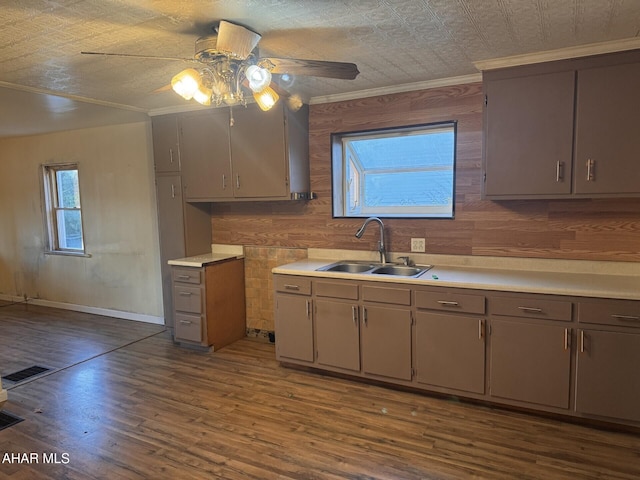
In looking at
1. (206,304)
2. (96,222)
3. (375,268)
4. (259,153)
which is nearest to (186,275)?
(206,304)

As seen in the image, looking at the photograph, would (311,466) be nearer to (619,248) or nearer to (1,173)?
(619,248)

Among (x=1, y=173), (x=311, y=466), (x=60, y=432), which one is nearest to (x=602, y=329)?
(x=311, y=466)

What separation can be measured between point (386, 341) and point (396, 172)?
4.66 ft

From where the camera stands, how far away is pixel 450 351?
9.33ft

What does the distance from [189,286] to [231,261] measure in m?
0.46

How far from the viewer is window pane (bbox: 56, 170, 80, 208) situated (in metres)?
5.43

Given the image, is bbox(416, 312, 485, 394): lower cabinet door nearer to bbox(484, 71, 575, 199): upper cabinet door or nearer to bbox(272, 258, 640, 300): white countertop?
bbox(272, 258, 640, 300): white countertop

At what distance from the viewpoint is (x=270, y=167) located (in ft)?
12.1

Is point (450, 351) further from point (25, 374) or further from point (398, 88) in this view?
point (25, 374)

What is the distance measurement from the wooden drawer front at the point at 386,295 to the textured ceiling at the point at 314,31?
1.51 meters

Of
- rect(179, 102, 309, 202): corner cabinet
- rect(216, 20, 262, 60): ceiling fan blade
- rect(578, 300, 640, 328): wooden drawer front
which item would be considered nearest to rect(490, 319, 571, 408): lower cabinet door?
rect(578, 300, 640, 328): wooden drawer front

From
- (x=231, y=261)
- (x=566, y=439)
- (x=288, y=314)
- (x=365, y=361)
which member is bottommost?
(x=566, y=439)

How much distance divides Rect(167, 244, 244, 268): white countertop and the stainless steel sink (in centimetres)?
113

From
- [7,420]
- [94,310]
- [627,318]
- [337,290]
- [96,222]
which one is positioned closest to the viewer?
[627,318]
